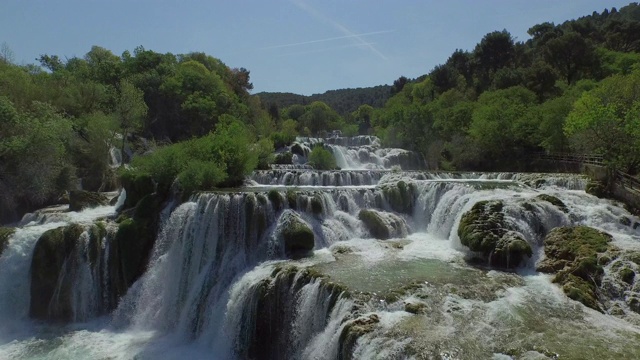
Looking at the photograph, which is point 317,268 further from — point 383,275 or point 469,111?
point 469,111

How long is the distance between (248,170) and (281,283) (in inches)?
437

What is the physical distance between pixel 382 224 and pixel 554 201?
22.0 feet

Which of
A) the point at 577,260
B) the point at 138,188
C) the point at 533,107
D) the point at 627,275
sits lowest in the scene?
the point at 627,275

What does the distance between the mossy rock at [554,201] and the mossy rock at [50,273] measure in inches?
722

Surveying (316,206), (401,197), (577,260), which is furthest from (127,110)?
(577,260)

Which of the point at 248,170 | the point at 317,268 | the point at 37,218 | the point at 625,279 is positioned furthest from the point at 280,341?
the point at 37,218

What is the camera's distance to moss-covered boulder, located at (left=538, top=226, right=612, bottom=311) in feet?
36.4

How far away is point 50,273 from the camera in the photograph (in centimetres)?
1603

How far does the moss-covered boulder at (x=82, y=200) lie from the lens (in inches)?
798

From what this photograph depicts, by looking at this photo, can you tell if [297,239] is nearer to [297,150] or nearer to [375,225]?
[375,225]

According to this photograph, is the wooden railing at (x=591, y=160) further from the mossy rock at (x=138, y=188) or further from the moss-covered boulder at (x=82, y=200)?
the moss-covered boulder at (x=82, y=200)

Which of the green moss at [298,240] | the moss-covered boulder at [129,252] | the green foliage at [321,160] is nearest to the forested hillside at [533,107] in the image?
the green foliage at [321,160]

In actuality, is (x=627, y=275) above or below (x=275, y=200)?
below

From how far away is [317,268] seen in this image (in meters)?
13.1
